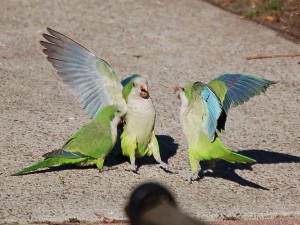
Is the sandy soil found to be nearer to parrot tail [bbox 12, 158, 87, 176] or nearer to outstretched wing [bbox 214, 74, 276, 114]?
parrot tail [bbox 12, 158, 87, 176]

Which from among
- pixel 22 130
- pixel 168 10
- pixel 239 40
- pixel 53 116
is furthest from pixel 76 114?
pixel 168 10

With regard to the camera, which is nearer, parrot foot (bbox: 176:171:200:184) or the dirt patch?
parrot foot (bbox: 176:171:200:184)

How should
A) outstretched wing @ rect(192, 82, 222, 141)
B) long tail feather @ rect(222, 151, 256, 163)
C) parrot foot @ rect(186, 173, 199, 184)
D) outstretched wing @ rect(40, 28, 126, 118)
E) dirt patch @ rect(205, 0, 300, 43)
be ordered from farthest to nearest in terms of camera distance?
1. dirt patch @ rect(205, 0, 300, 43)
2. outstretched wing @ rect(40, 28, 126, 118)
3. parrot foot @ rect(186, 173, 199, 184)
4. outstretched wing @ rect(192, 82, 222, 141)
5. long tail feather @ rect(222, 151, 256, 163)

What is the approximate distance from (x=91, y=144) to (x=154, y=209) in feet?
11.3

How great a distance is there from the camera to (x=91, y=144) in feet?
13.9

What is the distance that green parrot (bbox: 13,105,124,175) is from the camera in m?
4.16

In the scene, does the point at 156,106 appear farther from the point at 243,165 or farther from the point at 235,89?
the point at 235,89

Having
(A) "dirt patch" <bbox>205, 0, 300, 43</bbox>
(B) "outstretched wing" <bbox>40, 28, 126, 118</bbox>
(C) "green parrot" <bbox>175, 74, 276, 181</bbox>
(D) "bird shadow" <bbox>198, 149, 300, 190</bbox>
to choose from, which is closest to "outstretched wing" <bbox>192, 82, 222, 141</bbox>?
(C) "green parrot" <bbox>175, 74, 276, 181</bbox>

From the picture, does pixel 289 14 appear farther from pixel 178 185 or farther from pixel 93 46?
pixel 178 185

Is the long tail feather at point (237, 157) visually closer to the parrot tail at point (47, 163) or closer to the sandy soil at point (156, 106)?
the sandy soil at point (156, 106)

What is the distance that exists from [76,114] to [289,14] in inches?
128

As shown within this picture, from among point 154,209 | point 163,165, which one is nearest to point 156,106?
point 163,165

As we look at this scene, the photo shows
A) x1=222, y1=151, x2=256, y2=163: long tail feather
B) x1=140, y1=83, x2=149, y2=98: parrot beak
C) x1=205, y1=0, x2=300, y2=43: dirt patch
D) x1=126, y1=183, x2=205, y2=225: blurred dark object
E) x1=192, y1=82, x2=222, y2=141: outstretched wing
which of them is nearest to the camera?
x1=126, y1=183, x2=205, y2=225: blurred dark object

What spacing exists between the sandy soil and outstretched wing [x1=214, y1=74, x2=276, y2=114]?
53 centimetres
